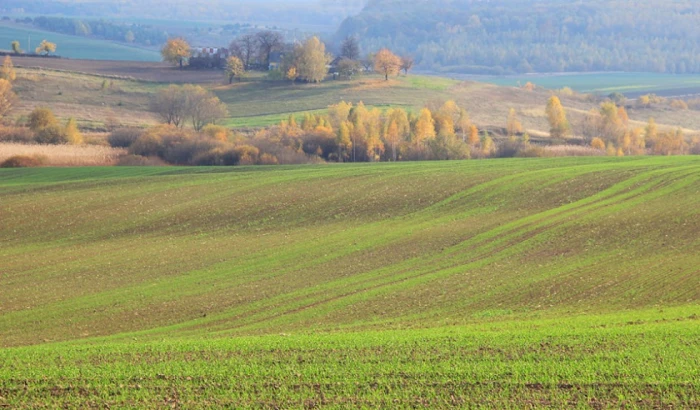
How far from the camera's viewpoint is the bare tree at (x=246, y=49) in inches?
5344

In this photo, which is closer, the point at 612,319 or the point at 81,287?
the point at 612,319

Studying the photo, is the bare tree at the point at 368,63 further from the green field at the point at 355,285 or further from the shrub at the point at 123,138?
the green field at the point at 355,285

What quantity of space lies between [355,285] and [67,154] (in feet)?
141

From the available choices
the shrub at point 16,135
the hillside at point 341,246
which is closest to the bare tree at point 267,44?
the shrub at point 16,135

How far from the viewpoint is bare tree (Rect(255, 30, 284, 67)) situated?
13788cm

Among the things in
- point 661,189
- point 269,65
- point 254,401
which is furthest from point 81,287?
point 269,65

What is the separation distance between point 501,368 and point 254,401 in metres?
5.08

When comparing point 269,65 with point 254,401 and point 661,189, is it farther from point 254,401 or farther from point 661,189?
point 254,401

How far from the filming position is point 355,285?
29.2 m

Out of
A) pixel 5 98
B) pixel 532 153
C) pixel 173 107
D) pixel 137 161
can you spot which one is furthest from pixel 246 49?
pixel 137 161

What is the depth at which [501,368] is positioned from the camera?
16906 mm

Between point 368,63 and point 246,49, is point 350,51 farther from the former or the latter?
point 246,49

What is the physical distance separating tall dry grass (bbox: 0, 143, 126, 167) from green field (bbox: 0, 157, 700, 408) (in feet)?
21.3

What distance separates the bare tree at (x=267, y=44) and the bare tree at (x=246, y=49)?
34.6 inches
